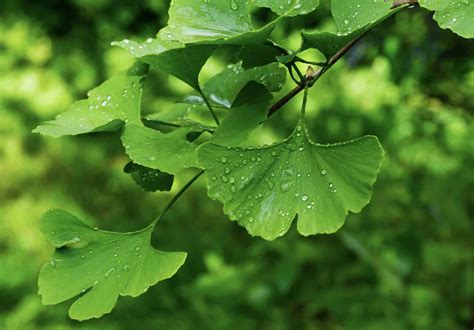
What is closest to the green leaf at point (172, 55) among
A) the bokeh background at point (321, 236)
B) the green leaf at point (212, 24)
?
the green leaf at point (212, 24)

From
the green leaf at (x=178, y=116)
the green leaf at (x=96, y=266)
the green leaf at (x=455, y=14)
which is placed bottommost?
the green leaf at (x=96, y=266)

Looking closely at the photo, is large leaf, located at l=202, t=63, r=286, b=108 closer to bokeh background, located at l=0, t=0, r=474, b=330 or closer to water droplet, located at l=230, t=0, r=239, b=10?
water droplet, located at l=230, t=0, r=239, b=10

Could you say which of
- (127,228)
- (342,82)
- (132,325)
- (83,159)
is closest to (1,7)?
(83,159)

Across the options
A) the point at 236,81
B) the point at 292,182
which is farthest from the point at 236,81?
the point at 292,182

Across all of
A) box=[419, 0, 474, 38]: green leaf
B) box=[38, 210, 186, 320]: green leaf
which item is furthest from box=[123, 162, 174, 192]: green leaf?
box=[419, 0, 474, 38]: green leaf

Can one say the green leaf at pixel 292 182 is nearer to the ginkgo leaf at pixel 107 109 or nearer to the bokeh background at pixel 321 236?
the ginkgo leaf at pixel 107 109

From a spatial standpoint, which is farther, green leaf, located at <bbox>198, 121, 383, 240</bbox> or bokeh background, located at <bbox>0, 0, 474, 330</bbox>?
bokeh background, located at <bbox>0, 0, 474, 330</bbox>
